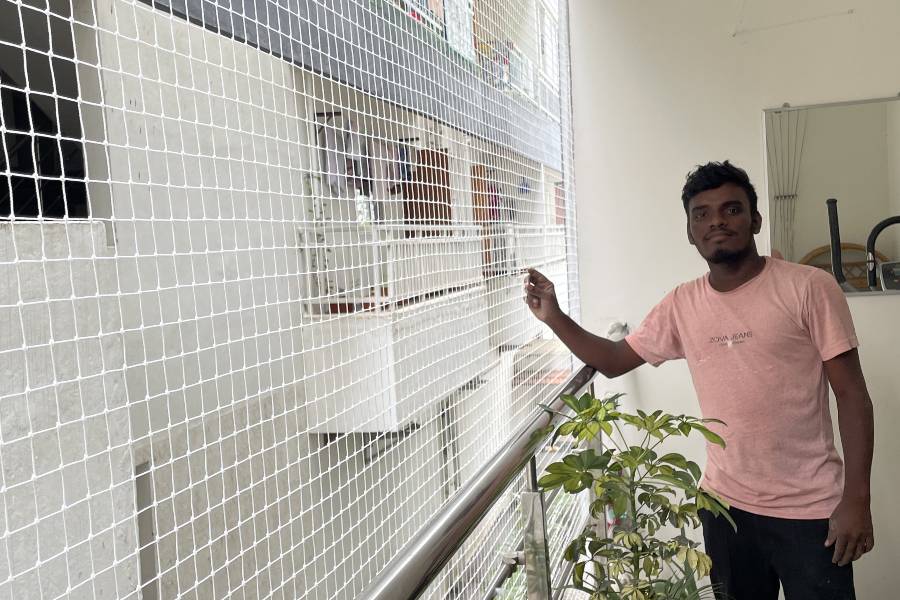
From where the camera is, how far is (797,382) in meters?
1.47

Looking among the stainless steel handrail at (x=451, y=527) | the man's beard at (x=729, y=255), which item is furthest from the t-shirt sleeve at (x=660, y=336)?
the stainless steel handrail at (x=451, y=527)

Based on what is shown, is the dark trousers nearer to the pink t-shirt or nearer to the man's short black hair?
the pink t-shirt

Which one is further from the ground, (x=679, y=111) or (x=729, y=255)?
(x=679, y=111)

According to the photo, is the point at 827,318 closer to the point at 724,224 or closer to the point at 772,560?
the point at 724,224

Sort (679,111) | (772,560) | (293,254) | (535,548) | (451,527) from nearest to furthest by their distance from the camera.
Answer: (451,527) → (535,548) → (772,560) → (679,111) → (293,254)

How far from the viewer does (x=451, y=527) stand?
829 millimetres

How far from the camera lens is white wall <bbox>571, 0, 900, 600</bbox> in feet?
7.27

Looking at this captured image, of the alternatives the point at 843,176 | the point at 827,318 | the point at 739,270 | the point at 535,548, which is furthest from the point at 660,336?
the point at 843,176

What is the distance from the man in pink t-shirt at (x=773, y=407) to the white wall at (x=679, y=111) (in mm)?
820

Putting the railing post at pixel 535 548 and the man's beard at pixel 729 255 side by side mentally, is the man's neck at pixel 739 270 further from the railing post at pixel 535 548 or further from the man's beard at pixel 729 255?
the railing post at pixel 535 548

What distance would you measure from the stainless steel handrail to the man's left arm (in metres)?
0.62

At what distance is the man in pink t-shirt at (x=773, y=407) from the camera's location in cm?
142

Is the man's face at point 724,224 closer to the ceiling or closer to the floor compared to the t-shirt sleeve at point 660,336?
closer to the ceiling

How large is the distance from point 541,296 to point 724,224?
0.44m
